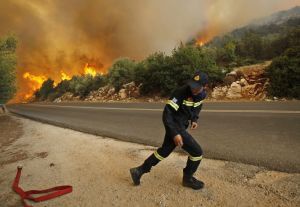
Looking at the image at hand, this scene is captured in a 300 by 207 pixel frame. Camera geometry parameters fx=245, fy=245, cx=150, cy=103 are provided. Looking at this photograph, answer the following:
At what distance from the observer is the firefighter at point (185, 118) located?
11.6 feet

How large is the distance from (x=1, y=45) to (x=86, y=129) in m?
15.3

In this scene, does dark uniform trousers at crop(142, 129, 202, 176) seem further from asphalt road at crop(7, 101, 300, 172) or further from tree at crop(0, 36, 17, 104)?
tree at crop(0, 36, 17, 104)

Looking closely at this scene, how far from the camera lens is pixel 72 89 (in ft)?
188

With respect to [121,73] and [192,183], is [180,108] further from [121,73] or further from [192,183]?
[121,73]

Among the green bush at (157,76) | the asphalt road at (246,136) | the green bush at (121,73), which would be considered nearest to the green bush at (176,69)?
the green bush at (157,76)

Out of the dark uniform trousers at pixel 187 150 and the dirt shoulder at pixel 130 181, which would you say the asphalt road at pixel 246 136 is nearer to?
the dirt shoulder at pixel 130 181

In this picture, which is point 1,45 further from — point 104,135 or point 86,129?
point 104,135

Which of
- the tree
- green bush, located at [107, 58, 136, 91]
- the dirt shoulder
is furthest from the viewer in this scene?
green bush, located at [107, 58, 136, 91]

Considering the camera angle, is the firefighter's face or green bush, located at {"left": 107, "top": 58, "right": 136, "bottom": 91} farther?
green bush, located at {"left": 107, "top": 58, "right": 136, "bottom": 91}

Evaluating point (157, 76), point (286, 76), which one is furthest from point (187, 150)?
point (157, 76)

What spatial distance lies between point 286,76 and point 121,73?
2416cm

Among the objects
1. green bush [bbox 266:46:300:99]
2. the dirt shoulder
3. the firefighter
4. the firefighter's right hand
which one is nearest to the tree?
the dirt shoulder

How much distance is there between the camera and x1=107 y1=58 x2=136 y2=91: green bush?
116ft

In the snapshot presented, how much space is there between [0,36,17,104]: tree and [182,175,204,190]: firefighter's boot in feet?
59.6
